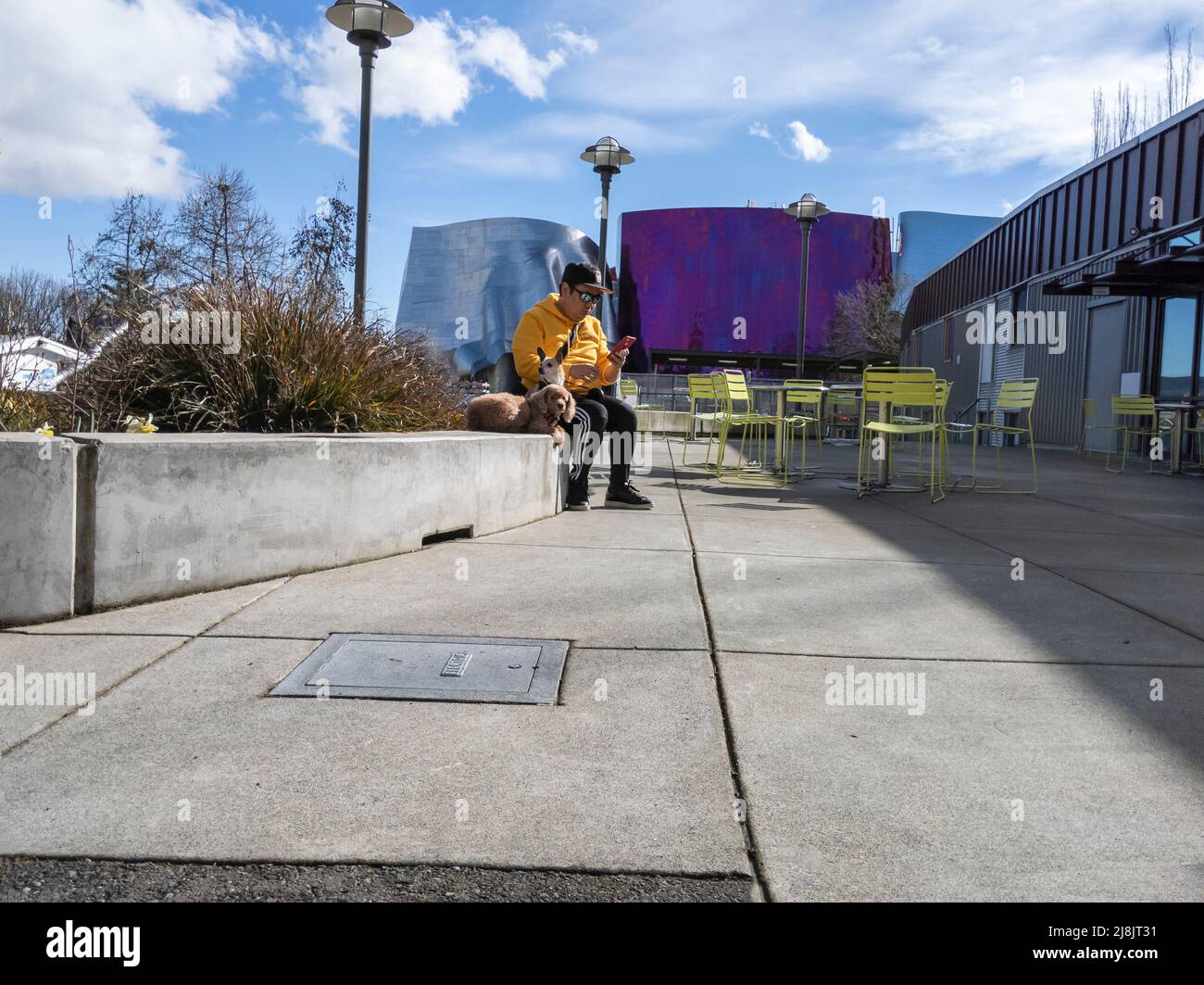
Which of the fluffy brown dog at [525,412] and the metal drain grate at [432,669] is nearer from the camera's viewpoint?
the metal drain grate at [432,669]

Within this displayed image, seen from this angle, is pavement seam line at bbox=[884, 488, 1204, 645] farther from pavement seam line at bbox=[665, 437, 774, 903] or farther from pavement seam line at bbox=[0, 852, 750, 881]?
pavement seam line at bbox=[0, 852, 750, 881]

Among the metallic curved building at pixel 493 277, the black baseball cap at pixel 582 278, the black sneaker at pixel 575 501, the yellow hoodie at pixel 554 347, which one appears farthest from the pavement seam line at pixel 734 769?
the metallic curved building at pixel 493 277

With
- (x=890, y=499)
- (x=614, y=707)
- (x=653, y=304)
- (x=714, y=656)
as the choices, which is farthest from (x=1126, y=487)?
(x=653, y=304)

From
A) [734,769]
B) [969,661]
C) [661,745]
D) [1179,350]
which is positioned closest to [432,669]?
[661,745]

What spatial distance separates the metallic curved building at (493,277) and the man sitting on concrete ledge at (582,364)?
6448 centimetres

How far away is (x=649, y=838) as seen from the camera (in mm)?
2082

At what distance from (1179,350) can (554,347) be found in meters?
13.6

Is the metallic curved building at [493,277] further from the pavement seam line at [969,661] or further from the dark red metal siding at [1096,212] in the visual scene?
the pavement seam line at [969,661]

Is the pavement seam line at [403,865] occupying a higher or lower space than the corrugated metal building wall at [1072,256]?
lower

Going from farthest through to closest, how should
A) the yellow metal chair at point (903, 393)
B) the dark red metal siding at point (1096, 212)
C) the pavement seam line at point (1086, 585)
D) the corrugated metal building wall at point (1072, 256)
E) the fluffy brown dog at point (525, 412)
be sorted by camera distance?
the corrugated metal building wall at point (1072, 256), the dark red metal siding at point (1096, 212), the yellow metal chair at point (903, 393), the fluffy brown dog at point (525, 412), the pavement seam line at point (1086, 585)

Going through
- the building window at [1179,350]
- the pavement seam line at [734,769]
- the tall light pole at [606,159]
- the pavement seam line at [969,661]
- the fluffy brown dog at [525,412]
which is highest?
the tall light pole at [606,159]

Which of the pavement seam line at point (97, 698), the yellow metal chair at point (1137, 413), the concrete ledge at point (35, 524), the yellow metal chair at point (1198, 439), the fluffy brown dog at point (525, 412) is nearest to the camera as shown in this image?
the pavement seam line at point (97, 698)

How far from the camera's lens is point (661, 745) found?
8.66ft

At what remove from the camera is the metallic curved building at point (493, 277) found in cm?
7388
